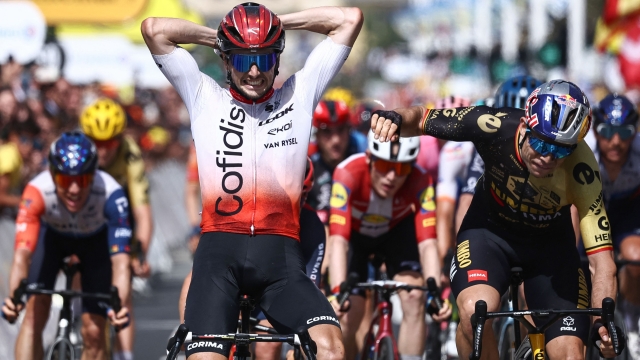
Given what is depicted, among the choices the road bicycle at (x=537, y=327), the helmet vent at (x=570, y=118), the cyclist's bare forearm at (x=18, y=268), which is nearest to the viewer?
the road bicycle at (x=537, y=327)

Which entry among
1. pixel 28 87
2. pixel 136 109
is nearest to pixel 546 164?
pixel 28 87

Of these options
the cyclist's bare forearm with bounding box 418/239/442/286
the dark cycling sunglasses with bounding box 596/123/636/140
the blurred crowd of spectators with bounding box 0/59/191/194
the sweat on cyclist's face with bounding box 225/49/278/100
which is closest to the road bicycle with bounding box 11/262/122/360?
the sweat on cyclist's face with bounding box 225/49/278/100

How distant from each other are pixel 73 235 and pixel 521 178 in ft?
13.2

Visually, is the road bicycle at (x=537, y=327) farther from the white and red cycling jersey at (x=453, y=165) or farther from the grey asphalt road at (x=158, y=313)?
the grey asphalt road at (x=158, y=313)

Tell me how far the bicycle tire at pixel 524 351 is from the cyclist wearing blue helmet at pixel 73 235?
3.28 m

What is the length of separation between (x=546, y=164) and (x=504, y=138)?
35cm

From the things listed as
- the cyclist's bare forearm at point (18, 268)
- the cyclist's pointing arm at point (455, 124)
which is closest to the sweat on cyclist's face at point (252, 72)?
the cyclist's pointing arm at point (455, 124)

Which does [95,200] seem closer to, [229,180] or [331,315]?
[229,180]

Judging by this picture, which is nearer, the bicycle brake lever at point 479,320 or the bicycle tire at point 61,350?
the bicycle brake lever at point 479,320

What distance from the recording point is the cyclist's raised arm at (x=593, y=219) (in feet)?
20.7

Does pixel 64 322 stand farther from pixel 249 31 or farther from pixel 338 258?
pixel 249 31

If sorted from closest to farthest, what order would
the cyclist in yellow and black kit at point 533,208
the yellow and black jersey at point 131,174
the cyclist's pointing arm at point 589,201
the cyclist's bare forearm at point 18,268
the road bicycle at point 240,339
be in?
the road bicycle at point 240,339 < the cyclist in yellow and black kit at point 533,208 < the cyclist's pointing arm at point 589,201 < the cyclist's bare forearm at point 18,268 < the yellow and black jersey at point 131,174

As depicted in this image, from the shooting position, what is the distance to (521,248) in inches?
268

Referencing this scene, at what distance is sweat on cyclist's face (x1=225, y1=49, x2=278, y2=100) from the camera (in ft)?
20.0
